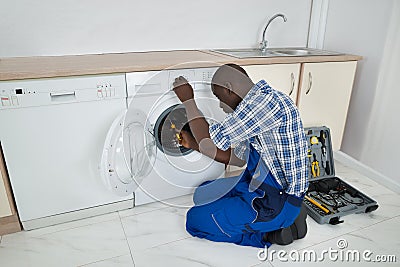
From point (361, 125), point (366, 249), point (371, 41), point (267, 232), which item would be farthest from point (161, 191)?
point (371, 41)

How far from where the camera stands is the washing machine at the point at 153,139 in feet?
5.13

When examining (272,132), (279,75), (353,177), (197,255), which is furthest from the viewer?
(353,177)

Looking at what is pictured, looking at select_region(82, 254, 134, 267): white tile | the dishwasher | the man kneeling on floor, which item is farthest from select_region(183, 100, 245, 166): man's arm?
select_region(82, 254, 134, 267): white tile

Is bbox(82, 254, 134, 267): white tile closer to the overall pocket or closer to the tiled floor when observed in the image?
the tiled floor

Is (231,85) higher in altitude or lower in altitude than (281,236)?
higher

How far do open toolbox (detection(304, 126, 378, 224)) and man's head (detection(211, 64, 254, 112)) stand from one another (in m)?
0.89

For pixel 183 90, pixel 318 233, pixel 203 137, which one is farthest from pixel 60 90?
pixel 318 233

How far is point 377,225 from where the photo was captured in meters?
1.75

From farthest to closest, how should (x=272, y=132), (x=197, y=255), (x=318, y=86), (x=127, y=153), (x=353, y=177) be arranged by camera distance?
1. (x=353, y=177)
2. (x=318, y=86)
3. (x=127, y=153)
4. (x=197, y=255)
5. (x=272, y=132)

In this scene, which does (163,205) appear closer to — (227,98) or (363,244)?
(227,98)

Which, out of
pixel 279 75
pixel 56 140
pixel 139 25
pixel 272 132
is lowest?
pixel 56 140

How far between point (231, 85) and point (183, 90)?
334mm

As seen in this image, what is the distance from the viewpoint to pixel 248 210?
58.4 inches

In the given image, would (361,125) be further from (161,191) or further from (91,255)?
(91,255)
